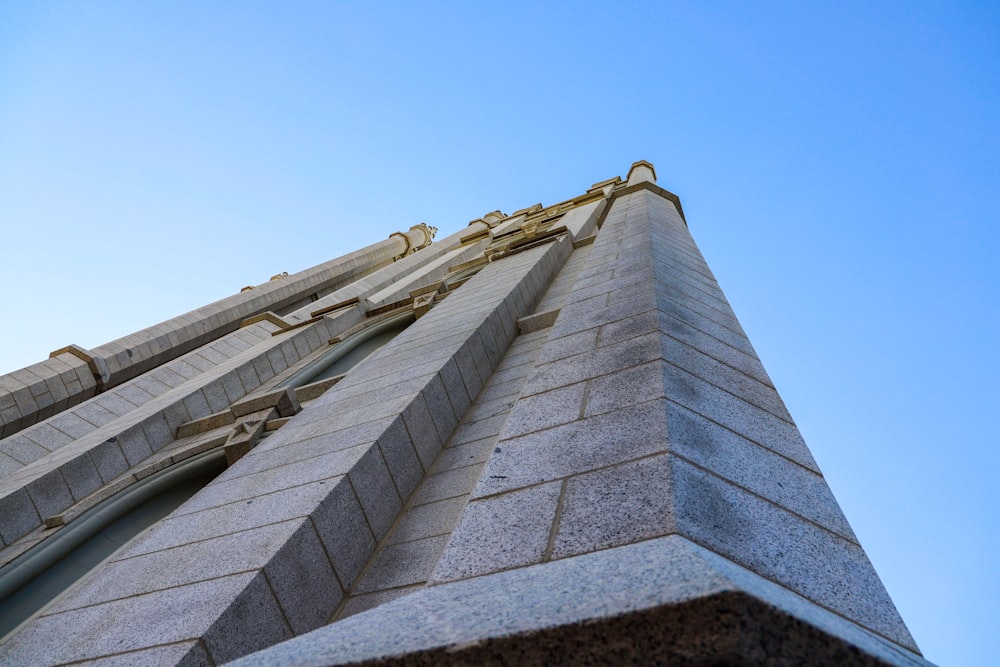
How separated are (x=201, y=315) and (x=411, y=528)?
1623cm

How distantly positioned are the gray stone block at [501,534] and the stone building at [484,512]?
0.03ft

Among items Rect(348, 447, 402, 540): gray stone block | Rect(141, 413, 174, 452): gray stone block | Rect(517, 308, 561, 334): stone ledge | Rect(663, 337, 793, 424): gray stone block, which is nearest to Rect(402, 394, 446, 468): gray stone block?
Rect(348, 447, 402, 540): gray stone block

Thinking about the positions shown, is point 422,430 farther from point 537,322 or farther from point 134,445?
point 134,445

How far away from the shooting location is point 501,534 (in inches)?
92.7

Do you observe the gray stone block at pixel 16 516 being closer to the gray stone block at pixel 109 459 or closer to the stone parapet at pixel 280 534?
the gray stone block at pixel 109 459

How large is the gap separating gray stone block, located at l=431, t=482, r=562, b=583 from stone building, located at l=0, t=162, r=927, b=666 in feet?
0.03

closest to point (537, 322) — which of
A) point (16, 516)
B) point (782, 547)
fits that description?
point (16, 516)

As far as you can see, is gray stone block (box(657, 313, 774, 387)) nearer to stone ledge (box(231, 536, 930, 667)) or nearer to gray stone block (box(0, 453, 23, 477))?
stone ledge (box(231, 536, 930, 667))

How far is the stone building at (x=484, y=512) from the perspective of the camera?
146 centimetres

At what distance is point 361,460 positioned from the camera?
173 inches

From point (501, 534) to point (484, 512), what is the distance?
0.78 feet

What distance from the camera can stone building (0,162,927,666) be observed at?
57.5 inches

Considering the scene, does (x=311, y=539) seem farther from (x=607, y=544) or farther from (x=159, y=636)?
(x=607, y=544)

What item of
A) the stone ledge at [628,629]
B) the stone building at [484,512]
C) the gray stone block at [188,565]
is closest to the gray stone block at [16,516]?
the stone building at [484,512]
